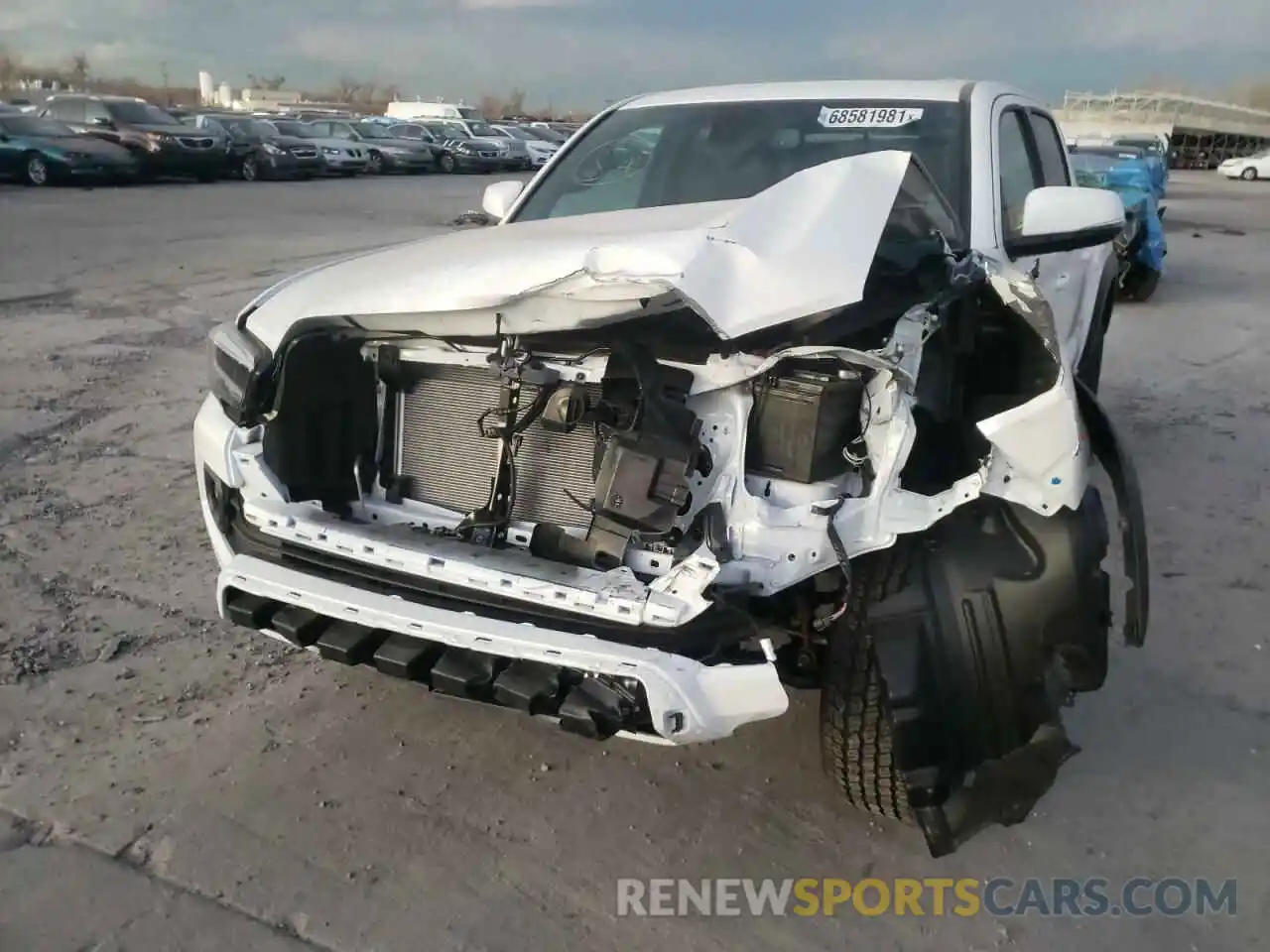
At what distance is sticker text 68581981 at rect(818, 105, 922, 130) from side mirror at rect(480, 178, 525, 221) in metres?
1.26

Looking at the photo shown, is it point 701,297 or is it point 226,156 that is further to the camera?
point 226,156

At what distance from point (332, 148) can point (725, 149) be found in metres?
24.4

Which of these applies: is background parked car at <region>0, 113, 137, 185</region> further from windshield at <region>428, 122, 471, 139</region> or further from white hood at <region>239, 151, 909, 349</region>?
white hood at <region>239, 151, 909, 349</region>

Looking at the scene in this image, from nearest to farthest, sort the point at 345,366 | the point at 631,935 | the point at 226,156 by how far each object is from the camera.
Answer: the point at 631,935 < the point at 345,366 < the point at 226,156

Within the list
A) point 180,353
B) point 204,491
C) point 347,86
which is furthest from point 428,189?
point 347,86

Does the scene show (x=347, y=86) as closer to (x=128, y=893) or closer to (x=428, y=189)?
(x=428, y=189)

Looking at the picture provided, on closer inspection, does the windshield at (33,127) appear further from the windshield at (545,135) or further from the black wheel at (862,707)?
the black wheel at (862,707)

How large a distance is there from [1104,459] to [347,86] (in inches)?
4159

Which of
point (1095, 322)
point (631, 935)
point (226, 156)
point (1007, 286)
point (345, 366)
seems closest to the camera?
point (631, 935)

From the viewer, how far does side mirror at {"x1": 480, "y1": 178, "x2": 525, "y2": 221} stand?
170 inches

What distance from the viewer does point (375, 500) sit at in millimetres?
2836

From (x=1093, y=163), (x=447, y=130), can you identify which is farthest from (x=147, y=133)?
(x=1093, y=163)

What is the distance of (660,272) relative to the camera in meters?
2.12

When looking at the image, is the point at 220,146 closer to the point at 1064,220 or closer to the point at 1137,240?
the point at 1137,240
